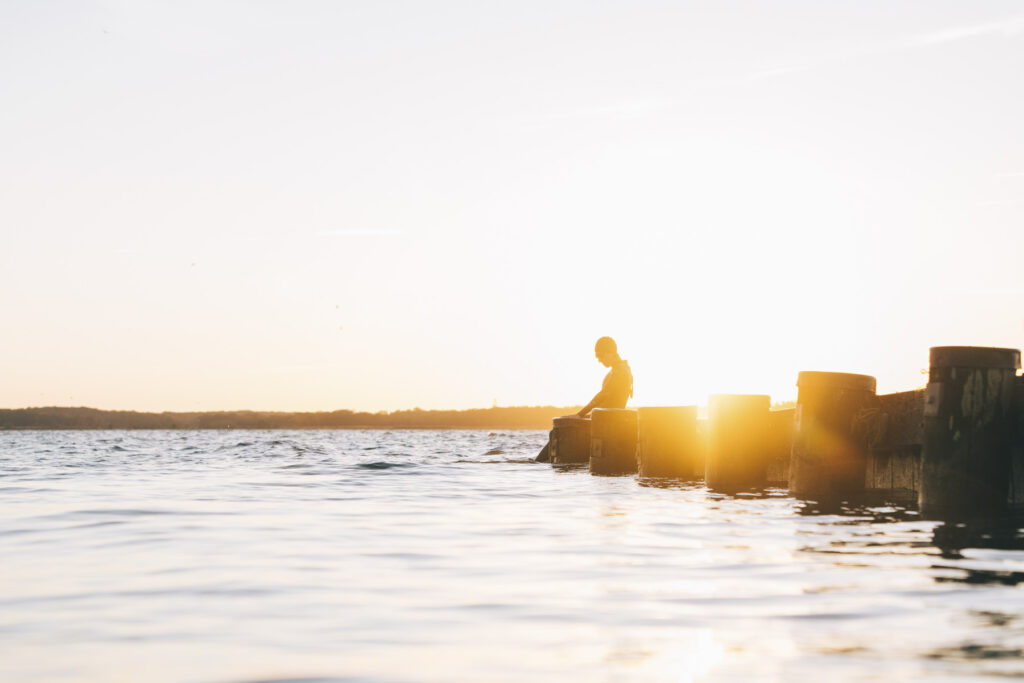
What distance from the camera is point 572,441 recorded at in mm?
19375

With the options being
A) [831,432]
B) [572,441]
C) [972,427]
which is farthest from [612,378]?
[972,427]

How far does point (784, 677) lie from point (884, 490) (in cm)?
796

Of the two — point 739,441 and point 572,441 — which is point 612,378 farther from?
point 739,441

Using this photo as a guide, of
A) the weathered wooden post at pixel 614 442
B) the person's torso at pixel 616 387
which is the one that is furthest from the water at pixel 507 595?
the person's torso at pixel 616 387

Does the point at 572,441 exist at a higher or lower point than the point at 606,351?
lower

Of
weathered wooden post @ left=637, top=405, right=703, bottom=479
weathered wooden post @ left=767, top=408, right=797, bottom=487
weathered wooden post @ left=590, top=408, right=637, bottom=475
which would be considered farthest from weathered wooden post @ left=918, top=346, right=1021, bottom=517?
weathered wooden post @ left=590, top=408, right=637, bottom=475

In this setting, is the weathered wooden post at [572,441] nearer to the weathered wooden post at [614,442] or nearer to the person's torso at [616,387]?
the person's torso at [616,387]

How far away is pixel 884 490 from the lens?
10641mm

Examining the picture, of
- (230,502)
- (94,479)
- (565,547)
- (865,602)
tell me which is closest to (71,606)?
(565,547)

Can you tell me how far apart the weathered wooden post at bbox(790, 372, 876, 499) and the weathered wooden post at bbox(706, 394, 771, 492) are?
6.00ft

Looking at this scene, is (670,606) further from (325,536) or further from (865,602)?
(325,536)

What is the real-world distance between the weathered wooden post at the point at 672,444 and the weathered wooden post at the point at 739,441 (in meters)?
2.48

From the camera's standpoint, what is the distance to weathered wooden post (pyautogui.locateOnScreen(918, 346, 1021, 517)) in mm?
7926

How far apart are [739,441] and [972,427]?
4.44m
